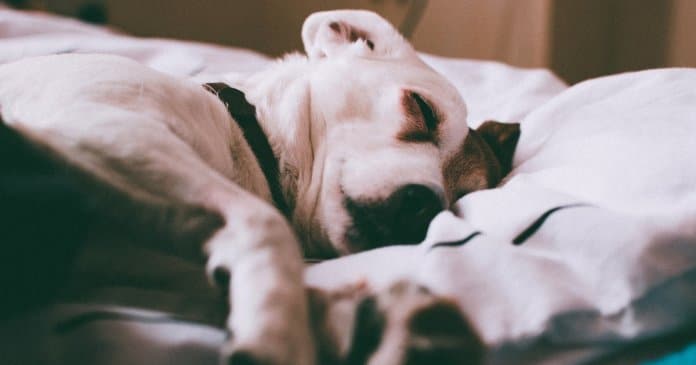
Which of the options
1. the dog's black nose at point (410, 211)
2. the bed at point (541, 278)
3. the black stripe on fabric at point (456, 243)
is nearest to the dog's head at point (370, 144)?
the dog's black nose at point (410, 211)

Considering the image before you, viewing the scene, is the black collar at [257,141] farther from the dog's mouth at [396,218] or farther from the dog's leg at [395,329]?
the dog's leg at [395,329]

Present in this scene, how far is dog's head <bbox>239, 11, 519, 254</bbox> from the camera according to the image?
3.05 feet

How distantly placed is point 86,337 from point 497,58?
2998 millimetres

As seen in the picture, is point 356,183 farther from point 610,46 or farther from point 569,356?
point 610,46

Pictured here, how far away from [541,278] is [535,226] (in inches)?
4.8

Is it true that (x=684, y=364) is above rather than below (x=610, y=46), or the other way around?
above

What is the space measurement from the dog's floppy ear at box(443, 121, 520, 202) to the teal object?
0.55 metres

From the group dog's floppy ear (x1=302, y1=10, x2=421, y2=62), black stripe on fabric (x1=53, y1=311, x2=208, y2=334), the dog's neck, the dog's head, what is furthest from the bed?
dog's floppy ear (x1=302, y1=10, x2=421, y2=62)

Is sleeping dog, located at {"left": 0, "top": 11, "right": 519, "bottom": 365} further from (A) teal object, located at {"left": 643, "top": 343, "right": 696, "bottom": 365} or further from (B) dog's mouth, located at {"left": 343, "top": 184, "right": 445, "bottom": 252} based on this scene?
(A) teal object, located at {"left": 643, "top": 343, "right": 696, "bottom": 365}

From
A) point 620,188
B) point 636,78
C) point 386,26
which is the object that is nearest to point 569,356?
point 620,188

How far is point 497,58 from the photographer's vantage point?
327 cm

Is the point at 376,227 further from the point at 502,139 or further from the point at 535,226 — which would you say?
the point at 502,139

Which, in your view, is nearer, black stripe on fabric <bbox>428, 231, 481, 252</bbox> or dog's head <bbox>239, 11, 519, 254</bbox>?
black stripe on fabric <bbox>428, 231, 481, 252</bbox>

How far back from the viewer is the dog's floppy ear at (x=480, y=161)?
109 cm
